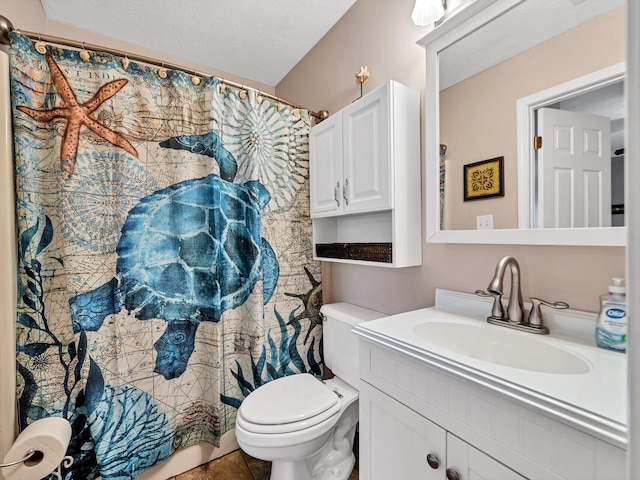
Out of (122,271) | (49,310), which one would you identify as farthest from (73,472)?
(122,271)

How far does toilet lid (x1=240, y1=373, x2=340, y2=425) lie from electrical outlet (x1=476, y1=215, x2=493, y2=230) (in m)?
0.98

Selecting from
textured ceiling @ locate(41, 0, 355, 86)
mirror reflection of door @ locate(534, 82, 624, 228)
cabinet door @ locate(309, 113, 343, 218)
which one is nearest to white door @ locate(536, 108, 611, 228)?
mirror reflection of door @ locate(534, 82, 624, 228)

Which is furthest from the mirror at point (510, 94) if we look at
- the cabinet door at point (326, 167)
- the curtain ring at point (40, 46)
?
the curtain ring at point (40, 46)

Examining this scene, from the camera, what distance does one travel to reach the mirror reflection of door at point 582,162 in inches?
31.2

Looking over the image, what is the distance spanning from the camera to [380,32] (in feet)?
4.99

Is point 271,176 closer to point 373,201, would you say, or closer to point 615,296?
point 373,201

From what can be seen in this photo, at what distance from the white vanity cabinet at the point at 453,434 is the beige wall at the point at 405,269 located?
1.59ft

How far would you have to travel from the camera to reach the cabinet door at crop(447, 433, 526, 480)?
0.67m

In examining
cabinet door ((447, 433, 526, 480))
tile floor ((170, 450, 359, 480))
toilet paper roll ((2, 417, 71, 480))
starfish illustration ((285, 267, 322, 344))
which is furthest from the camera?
starfish illustration ((285, 267, 322, 344))

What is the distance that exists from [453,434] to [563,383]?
30 cm

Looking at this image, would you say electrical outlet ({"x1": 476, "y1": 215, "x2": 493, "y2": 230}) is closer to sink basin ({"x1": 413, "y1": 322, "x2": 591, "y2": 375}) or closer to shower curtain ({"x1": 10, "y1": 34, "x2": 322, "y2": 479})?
sink basin ({"x1": 413, "y1": 322, "x2": 591, "y2": 375})

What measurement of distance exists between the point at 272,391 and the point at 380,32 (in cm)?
189

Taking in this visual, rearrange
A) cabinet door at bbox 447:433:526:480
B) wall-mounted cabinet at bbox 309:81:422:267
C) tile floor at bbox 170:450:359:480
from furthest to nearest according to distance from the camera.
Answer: tile floor at bbox 170:450:359:480, wall-mounted cabinet at bbox 309:81:422:267, cabinet door at bbox 447:433:526:480

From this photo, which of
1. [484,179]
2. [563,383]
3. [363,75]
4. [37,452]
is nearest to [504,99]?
[484,179]
